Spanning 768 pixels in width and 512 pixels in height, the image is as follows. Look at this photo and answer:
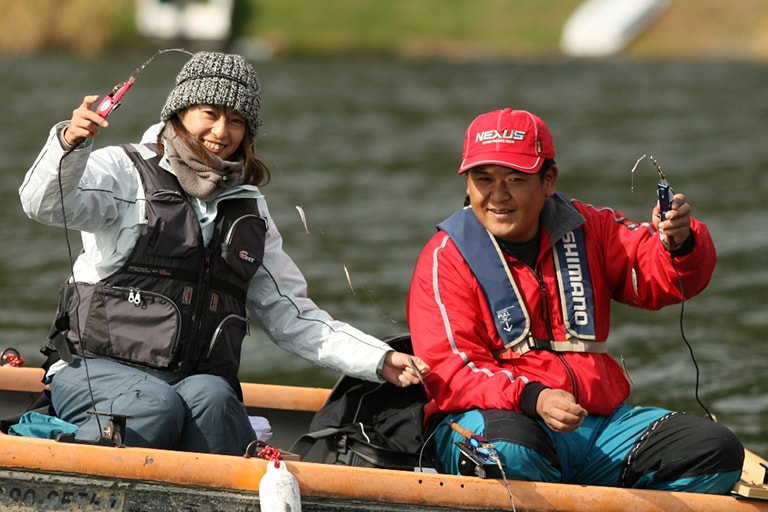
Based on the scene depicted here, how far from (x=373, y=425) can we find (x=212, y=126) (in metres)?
1.21

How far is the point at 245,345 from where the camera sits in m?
8.99

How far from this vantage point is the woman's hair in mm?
4238

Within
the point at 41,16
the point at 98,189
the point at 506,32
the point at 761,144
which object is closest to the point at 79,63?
the point at 41,16

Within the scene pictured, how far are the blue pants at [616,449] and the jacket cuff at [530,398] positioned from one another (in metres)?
0.03

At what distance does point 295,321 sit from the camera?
178 inches

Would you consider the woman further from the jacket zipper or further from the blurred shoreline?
the blurred shoreline

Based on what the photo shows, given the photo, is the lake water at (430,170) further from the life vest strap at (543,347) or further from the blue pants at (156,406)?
the blue pants at (156,406)

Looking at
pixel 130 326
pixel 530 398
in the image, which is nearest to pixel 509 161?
pixel 530 398

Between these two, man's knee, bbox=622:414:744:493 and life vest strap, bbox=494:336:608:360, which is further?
life vest strap, bbox=494:336:608:360

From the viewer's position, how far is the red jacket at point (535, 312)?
4.14 meters

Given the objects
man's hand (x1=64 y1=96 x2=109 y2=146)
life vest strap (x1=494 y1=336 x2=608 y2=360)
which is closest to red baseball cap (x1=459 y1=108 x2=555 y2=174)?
life vest strap (x1=494 y1=336 x2=608 y2=360)

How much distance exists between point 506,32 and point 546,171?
133ft

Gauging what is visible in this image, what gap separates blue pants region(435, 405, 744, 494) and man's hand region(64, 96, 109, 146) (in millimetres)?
1503

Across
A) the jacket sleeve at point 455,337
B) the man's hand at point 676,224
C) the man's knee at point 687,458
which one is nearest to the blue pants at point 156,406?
the jacket sleeve at point 455,337
